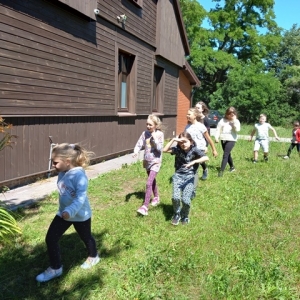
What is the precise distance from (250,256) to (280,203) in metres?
2.24

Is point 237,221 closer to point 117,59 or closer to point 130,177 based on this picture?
point 130,177

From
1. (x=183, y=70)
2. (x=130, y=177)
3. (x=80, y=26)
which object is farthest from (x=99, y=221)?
(x=183, y=70)

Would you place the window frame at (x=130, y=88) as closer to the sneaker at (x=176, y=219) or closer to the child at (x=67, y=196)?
the sneaker at (x=176, y=219)

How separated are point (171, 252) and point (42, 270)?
1.36 meters

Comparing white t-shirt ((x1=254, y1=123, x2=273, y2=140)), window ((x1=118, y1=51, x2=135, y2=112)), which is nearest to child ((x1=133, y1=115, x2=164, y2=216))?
white t-shirt ((x1=254, y1=123, x2=273, y2=140))

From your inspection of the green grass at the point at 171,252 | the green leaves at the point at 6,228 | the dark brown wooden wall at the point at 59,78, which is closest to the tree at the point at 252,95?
the dark brown wooden wall at the point at 59,78

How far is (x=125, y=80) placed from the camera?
36.0ft

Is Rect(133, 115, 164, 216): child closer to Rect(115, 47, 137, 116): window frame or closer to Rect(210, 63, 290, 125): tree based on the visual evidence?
Rect(115, 47, 137, 116): window frame

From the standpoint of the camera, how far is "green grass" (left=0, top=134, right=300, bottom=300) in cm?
300

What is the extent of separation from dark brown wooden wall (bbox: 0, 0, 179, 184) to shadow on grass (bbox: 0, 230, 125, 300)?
8.84 ft

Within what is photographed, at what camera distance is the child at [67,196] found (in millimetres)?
2979

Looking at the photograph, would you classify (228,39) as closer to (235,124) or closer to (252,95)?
(252,95)

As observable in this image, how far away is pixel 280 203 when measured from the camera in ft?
18.1

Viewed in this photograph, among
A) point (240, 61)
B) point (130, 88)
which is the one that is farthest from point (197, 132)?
point (240, 61)
